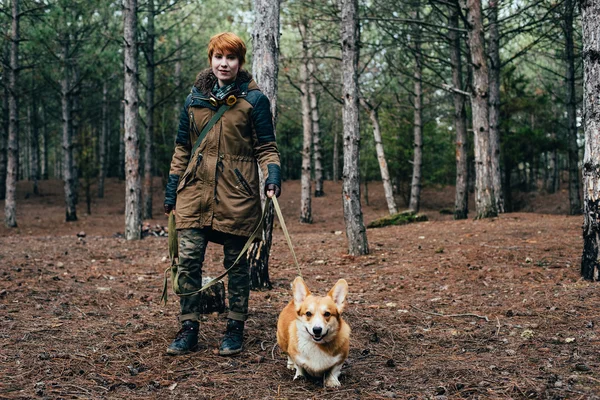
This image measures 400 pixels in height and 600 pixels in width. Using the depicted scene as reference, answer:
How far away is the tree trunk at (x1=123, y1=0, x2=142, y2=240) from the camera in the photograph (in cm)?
1317

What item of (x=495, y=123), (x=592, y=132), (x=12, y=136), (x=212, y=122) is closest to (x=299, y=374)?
(x=212, y=122)

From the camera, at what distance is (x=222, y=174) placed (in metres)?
4.07

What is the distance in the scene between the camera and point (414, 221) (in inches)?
622

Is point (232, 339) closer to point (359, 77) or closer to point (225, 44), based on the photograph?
point (225, 44)

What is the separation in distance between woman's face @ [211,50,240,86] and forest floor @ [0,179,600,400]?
90.2 inches

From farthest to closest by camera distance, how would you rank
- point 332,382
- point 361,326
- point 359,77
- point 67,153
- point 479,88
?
point 359,77, point 67,153, point 479,88, point 361,326, point 332,382

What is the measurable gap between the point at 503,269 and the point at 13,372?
6387 millimetres

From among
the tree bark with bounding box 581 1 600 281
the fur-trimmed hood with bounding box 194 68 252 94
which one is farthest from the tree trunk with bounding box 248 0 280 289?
the tree bark with bounding box 581 1 600 281

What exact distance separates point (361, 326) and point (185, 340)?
1.77m

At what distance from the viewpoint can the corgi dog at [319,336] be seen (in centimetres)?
341

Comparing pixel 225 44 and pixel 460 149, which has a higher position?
pixel 460 149

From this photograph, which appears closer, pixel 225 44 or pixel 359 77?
pixel 225 44

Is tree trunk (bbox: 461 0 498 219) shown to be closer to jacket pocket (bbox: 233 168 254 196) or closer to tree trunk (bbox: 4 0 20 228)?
jacket pocket (bbox: 233 168 254 196)

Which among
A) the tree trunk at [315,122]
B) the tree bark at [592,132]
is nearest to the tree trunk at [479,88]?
the tree bark at [592,132]
